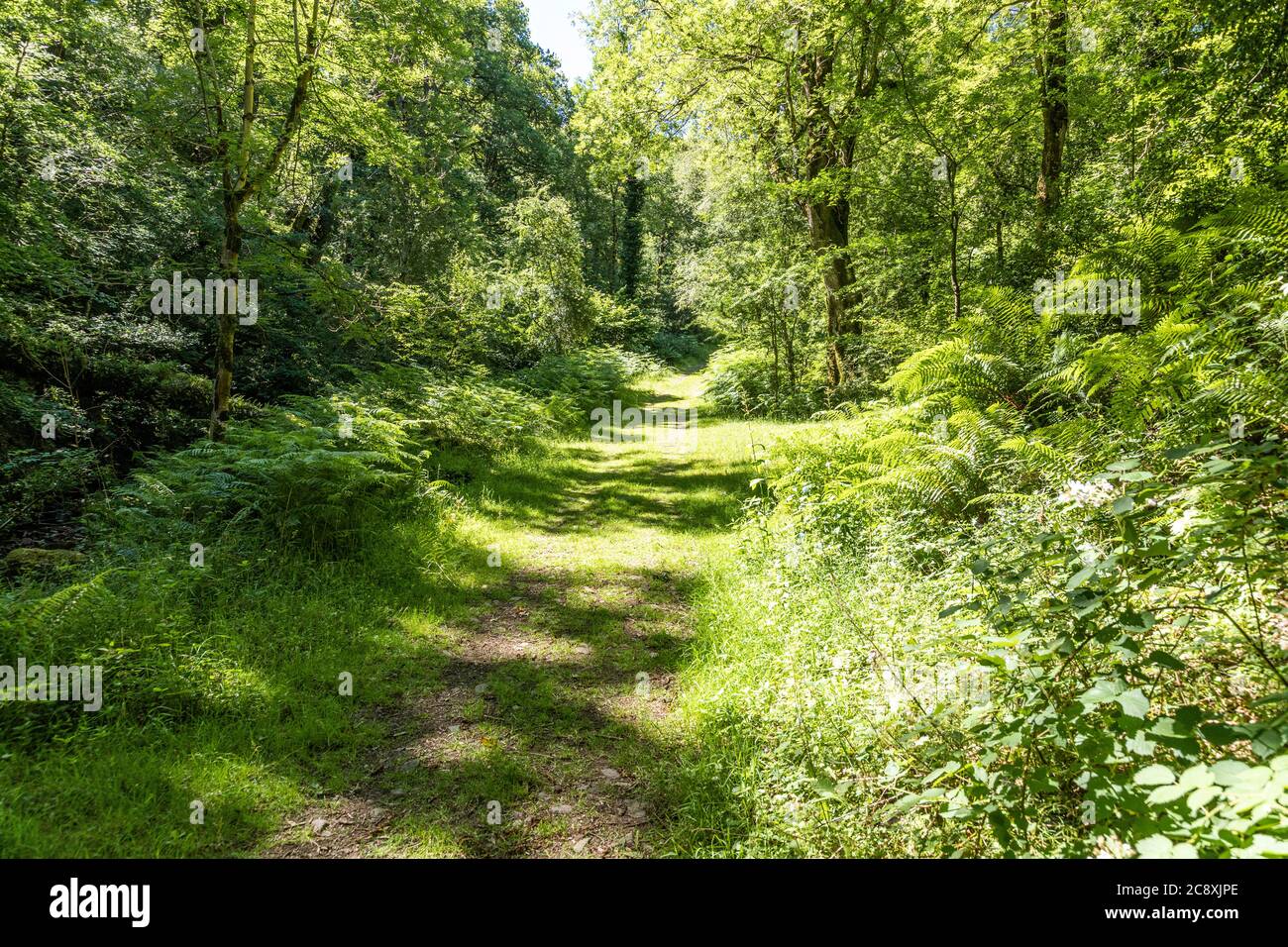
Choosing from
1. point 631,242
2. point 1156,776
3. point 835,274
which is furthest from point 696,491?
point 631,242

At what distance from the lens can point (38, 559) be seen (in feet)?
18.3

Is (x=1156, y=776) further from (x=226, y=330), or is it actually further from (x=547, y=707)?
(x=226, y=330)

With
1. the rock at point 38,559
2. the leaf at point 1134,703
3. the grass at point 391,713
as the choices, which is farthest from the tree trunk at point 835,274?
the rock at point 38,559

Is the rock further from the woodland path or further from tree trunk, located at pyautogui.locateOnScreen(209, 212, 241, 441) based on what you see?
the woodland path

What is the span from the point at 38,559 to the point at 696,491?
7798 mm

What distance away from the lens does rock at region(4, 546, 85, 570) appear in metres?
5.43

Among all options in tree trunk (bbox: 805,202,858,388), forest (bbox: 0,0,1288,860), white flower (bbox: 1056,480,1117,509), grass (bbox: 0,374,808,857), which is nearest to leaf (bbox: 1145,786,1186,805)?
forest (bbox: 0,0,1288,860)

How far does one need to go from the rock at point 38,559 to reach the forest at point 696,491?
47 millimetres

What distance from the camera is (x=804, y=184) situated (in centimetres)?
930

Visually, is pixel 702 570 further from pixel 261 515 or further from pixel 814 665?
pixel 261 515

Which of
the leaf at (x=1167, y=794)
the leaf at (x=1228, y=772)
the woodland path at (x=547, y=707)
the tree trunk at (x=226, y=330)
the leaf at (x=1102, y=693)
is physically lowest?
the woodland path at (x=547, y=707)

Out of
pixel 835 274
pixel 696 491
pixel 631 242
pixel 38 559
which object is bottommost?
pixel 38 559

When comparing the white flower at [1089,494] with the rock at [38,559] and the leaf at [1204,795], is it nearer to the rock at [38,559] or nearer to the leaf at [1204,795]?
the leaf at [1204,795]

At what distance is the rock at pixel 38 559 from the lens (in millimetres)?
5426
